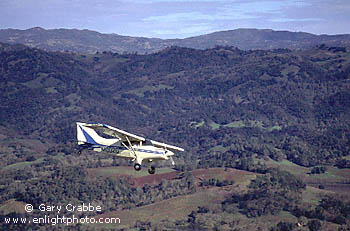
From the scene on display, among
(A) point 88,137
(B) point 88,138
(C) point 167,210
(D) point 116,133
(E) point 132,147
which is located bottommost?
(C) point 167,210

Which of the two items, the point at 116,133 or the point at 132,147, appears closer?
the point at 116,133

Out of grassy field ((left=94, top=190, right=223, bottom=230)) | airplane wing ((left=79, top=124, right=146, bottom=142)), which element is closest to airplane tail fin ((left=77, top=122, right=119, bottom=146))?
airplane wing ((left=79, top=124, right=146, bottom=142))

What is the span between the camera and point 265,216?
161375 mm

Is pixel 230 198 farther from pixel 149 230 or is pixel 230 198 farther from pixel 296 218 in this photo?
pixel 149 230

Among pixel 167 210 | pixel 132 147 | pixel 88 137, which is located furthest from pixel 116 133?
pixel 167 210

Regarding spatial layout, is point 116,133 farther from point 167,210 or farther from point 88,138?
point 167,210

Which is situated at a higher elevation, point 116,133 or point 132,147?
point 116,133

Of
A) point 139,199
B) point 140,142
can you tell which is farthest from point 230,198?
point 140,142

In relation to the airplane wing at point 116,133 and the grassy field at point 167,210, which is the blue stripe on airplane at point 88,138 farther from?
the grassy field at point 167,210

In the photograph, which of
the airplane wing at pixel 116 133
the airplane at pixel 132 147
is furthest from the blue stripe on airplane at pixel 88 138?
the airplane wing at pixel 116 133

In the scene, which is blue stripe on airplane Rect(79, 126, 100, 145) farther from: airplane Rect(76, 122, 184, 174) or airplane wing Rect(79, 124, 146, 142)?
airplane wing Rect(79, 124, 146, 142)

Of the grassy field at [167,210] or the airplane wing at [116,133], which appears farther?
the grassy field at [167,210]

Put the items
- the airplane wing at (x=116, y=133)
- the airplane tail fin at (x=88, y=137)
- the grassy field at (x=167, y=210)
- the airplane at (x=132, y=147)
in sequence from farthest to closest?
the grassy field at (x=167, y=210) → the airplane tail fin at (x=88, y=137) → the airplane at (x=132, y=147) → the airplane wing at (x=116, y=133)

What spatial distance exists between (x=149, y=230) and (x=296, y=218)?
4615 centimetres
